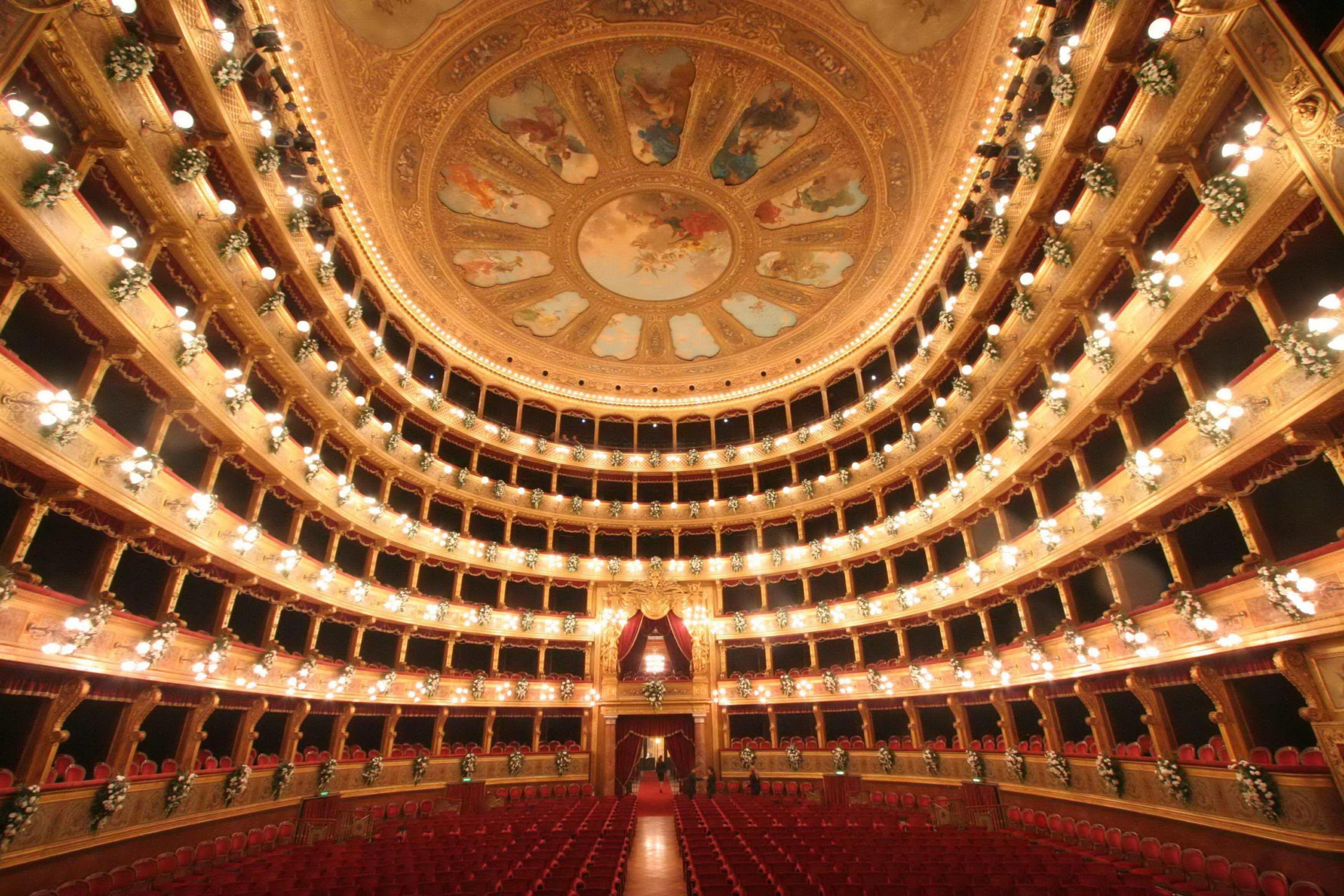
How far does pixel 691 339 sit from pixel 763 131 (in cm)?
990

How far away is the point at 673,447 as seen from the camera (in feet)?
96.0

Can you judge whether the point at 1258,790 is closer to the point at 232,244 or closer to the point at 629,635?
the point at 629,635

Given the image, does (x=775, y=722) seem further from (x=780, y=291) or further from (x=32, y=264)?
(x=32, y=264)

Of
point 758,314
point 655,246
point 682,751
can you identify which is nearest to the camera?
point 682,751

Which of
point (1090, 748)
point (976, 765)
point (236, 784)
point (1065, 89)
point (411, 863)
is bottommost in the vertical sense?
point (411, 863)

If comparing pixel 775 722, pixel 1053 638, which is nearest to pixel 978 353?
pixel 1053 638

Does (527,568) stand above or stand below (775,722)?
above

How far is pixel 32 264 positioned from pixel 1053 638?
66.9ft

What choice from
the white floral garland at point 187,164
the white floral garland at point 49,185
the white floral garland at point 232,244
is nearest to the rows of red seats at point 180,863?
the white floral garland at point 49,185

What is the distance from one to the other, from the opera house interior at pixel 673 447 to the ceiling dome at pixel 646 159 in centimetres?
15

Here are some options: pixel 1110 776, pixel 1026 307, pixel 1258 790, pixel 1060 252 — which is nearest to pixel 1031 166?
pixel 1060 252

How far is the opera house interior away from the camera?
912cm

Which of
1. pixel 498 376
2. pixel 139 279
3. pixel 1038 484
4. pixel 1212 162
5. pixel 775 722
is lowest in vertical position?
pixel 775 722

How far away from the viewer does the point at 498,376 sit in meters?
27.2
